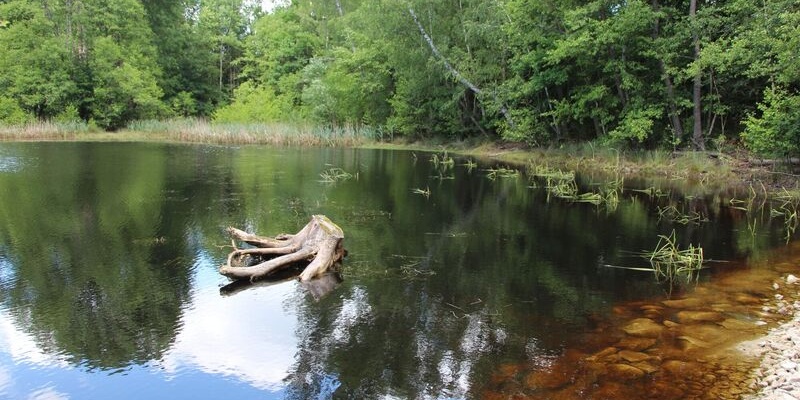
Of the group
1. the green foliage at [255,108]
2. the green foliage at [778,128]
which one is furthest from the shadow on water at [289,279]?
the green foliage at [255,108]

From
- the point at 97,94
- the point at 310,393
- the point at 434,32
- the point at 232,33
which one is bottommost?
the point at 310,393

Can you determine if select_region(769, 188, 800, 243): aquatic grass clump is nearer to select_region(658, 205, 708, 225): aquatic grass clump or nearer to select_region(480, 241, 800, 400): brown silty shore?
select_region(658, 205, 708, 225): aquatic grass clump

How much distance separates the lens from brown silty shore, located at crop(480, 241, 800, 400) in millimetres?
5004

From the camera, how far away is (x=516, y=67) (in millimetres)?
28516

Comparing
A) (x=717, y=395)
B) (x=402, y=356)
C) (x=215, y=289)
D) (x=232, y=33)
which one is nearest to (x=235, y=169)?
(x=215, y=289)

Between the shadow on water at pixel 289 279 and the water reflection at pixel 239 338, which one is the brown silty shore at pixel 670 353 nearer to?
the water reflection at pixel 239 338

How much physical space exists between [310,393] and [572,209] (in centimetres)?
1111

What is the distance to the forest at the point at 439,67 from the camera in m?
21.4

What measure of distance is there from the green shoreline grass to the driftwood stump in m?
13.3

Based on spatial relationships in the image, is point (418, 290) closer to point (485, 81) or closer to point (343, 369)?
point (343, 369)

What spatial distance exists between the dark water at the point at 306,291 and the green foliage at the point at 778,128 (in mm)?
2713

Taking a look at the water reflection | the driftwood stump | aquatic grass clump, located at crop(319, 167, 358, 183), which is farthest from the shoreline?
aquatic grass clump, located at crop(319, 167, 358, 183)

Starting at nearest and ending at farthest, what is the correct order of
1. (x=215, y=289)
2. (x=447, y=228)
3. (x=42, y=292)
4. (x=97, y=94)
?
(x=42, y=292)
(x=215, y=289)
(x=447, y=228)
(x=97, y=94)

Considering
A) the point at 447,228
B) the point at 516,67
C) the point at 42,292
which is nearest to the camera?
the point at 42,292
